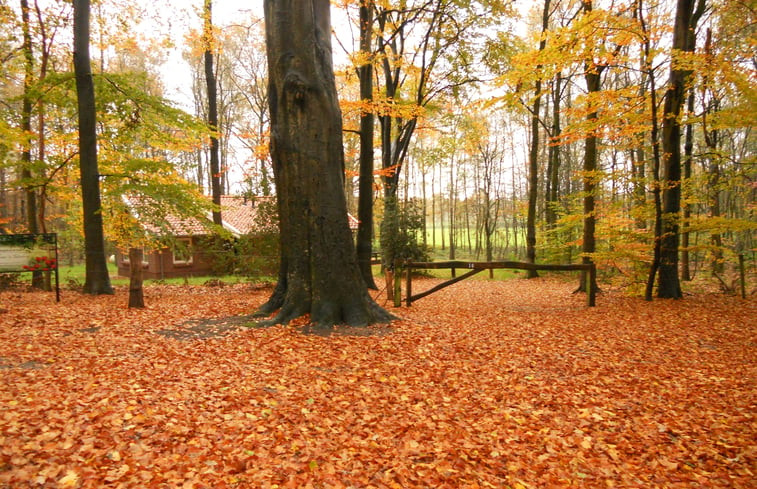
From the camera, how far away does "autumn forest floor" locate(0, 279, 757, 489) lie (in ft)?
9.46

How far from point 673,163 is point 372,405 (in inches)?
375

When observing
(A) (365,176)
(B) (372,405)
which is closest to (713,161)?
(A) (365,176)

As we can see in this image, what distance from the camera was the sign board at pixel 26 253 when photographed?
764cm

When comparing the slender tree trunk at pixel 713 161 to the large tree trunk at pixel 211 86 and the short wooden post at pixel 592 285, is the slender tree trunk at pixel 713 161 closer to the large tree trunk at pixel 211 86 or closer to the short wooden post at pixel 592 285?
the short wooden post at pixel 592 285

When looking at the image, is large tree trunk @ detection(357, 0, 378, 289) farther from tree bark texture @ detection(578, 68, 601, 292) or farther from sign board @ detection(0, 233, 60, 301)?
sign board @ detection(0, 233, 60, 301)

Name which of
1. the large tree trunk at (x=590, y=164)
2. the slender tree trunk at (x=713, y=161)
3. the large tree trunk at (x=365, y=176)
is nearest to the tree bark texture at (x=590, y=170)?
the large tree trunk at (x=590, y=164)

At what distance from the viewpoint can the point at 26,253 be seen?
787 centimetres

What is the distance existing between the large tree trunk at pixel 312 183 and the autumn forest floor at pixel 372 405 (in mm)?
769

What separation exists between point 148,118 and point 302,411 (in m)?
10.5

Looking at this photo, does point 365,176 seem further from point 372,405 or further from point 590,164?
point 372,405

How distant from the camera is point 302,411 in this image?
3.76 meters

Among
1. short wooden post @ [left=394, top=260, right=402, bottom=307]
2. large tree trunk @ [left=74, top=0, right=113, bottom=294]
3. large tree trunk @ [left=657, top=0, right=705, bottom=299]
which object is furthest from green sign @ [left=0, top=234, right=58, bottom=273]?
large tree trunk @ [left=657, top=0, right=705, bottom=299]

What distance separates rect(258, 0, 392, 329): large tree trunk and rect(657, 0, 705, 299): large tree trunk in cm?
728

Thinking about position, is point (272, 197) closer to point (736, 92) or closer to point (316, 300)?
point (316, 300)
